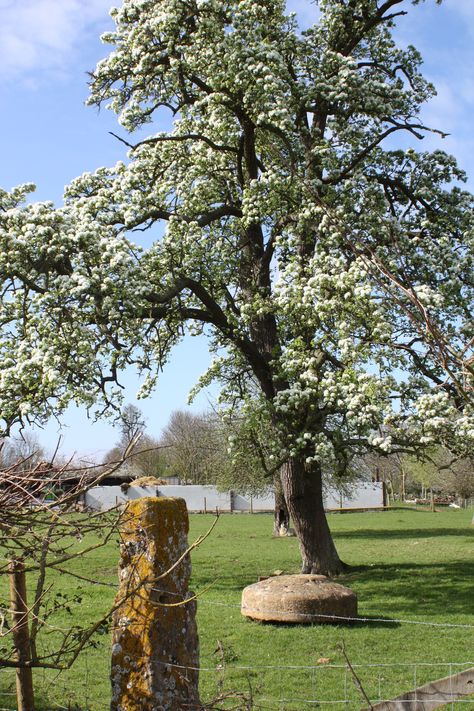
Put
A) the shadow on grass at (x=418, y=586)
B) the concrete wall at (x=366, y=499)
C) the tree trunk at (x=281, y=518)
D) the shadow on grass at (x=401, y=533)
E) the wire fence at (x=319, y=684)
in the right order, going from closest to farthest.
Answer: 1. the wire fence at (x=319, y=684)
2. the shadow on grass at (x=418, y=586)
3. the shadow on grass at (x=401, y=533)
4. the tree trunk at (x=281, y=518)
5. the concrete wall at (x=366, y=499)

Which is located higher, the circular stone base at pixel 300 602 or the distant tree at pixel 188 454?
the distant tree at pixel 188 454

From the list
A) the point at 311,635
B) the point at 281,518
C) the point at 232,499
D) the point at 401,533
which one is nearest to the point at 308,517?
the point at 311,635

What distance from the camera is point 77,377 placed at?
56.0 ft

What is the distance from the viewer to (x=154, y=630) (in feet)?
18.2

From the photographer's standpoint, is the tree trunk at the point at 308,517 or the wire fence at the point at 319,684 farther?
the tree trunk at the point at 308,517

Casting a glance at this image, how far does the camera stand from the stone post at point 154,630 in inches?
216

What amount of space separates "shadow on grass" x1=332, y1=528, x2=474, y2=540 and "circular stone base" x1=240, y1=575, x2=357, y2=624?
2273cm

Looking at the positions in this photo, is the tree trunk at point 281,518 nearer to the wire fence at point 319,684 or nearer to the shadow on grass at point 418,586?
the shadow on grass at point 418,586

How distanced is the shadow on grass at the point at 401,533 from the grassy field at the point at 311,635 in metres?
5.81

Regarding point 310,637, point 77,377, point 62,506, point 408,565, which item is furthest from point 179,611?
point 408,565

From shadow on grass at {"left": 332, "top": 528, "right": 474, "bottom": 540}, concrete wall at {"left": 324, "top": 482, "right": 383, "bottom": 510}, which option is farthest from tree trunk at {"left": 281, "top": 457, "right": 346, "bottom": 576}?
concrete wall at {"left": 324, "top": 482, "right": 383, "bottom": 510}

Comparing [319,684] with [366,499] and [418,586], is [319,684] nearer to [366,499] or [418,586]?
[418,586]

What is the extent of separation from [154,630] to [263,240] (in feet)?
60.0

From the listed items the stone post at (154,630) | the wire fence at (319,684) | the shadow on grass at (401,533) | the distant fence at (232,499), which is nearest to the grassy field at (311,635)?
the wire fence at (319,684)
